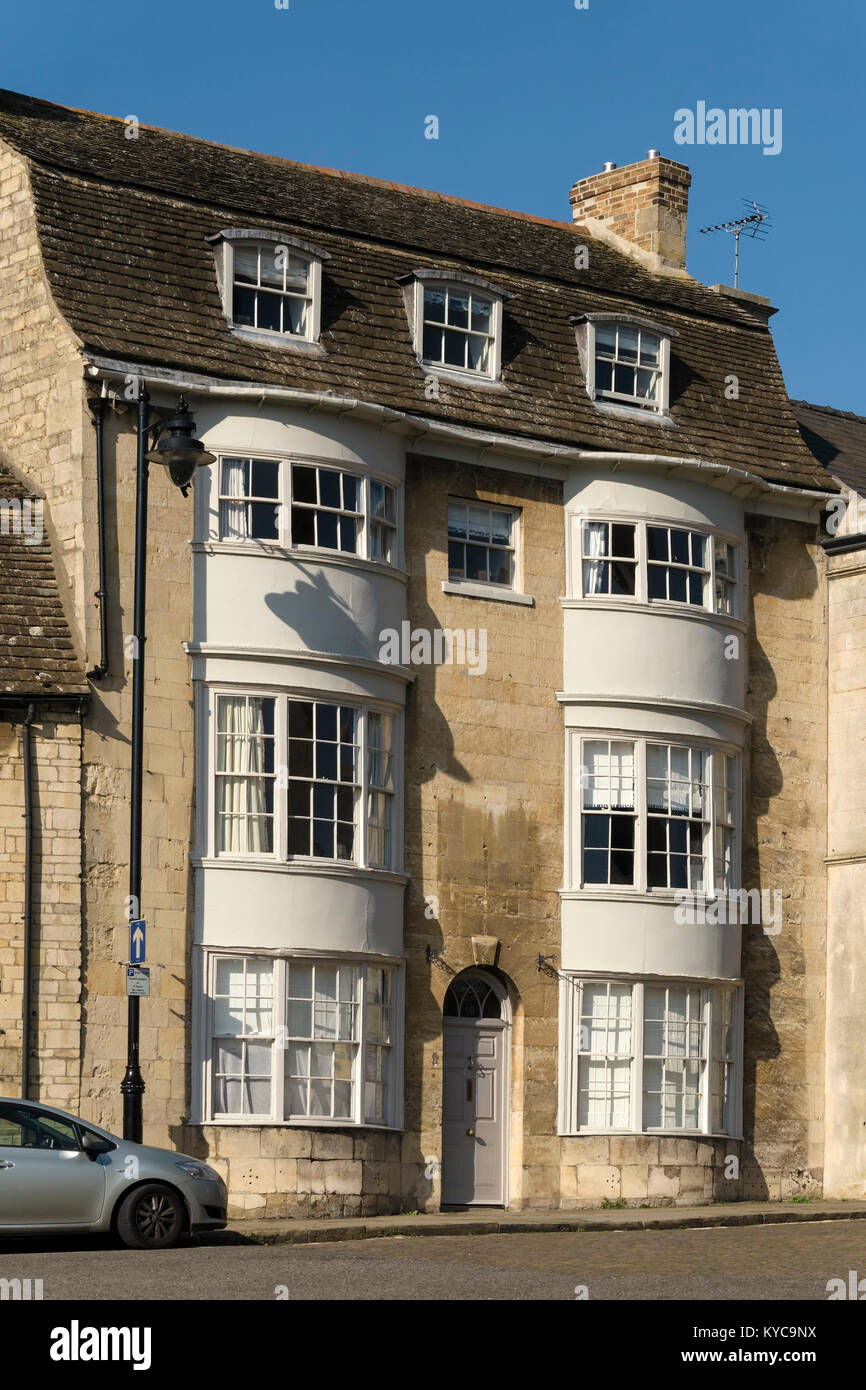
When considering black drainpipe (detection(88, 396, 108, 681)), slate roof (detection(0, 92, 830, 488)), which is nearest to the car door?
black drainpipe (detection(88, 396, 108, 681))

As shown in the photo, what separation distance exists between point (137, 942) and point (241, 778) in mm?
3551

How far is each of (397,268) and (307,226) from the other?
54.7 inches

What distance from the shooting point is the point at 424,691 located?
1137 inches

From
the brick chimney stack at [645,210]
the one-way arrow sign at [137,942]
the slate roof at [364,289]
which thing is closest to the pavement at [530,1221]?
the one-way arrow sign at [137,942]

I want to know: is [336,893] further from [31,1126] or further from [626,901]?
[31,1126]

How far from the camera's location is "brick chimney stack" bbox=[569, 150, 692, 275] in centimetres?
3584

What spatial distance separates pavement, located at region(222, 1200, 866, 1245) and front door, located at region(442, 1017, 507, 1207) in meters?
0.37

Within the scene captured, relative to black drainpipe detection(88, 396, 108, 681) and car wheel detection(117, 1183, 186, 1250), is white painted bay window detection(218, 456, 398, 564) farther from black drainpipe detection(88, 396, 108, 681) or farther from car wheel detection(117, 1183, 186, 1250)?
car wheel detection(117, 1183, 186, 1250)

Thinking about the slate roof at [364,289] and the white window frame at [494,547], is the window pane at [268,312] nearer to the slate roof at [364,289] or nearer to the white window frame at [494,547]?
the slate roof at [364,289]

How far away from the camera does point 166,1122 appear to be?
84.4 ft

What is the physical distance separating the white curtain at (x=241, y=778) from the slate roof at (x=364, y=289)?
4170 millimetres

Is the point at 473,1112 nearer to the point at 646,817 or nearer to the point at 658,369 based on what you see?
the point at 646,817

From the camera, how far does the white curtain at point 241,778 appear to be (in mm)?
26844

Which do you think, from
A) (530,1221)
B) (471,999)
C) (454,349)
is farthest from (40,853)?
(454,349)
